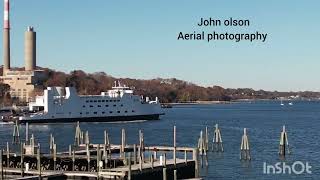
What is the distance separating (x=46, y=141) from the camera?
2175 inches

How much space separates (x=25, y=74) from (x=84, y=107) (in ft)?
169

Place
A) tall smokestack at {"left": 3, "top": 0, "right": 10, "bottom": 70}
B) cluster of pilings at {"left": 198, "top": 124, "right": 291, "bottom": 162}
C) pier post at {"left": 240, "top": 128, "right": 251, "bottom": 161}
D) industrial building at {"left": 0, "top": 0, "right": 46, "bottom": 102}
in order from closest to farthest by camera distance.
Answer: cluster of pilings at {"left": 198, "top": 124, "right": 291, "bottom": 162} → pier post at {"left": 240, "top": 128, "right": 251, "bottom": 161} → tall smokestack at {"left": 3, "top": 0, "right": 10, "bottom": 70} → industrial building at {"left": 0, "top": 0, "right": 46, "bottom": 102}

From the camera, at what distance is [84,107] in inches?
3344

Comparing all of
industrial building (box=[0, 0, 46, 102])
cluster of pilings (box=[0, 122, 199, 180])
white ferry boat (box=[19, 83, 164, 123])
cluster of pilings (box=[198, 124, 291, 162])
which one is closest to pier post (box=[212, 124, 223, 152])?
cluster of pilings (box=[198, 124, 291, 162])

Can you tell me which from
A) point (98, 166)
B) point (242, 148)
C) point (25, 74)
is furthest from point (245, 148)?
point (25, 74)

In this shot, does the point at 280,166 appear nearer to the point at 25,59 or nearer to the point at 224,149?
the point at 224,149

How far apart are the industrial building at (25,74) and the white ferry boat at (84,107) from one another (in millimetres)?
42977

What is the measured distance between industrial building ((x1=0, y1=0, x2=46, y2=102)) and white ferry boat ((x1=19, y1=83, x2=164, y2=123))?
1692 inches

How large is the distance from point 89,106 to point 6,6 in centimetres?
4598

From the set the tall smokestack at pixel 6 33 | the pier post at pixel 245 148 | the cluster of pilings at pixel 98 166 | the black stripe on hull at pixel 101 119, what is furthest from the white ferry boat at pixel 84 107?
the cluster of pilings at pixel 98 166

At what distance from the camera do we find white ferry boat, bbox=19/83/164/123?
82000mm

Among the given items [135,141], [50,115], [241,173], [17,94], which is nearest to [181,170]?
[241,173]

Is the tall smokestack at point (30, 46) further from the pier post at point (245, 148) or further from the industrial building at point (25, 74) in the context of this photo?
the pier post at point (245, 148)

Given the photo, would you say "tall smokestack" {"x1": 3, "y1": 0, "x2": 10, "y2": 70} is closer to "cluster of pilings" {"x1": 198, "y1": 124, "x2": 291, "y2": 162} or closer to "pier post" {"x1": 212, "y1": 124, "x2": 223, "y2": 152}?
"pier post" {"x1": 212, "y1": 124, "x2": 223, "y2": 152}
